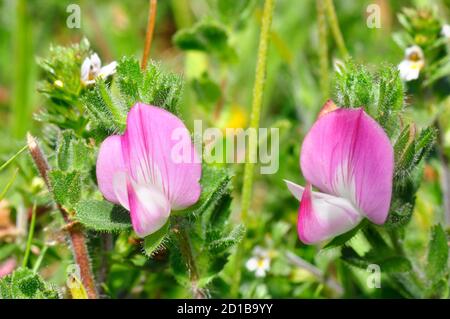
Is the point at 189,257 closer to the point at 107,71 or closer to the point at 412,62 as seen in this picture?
the point at 107,71

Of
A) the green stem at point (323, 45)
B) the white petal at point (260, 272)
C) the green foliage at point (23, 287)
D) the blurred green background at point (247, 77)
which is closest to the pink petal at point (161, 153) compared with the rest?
the green foliage at point (23, 287)

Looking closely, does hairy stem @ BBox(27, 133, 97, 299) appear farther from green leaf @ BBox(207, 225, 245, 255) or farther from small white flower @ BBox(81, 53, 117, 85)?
green leaf @ BBox(207, 225, 245, 255)

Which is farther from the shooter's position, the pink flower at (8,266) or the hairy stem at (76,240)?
the pink flower at (8,266)

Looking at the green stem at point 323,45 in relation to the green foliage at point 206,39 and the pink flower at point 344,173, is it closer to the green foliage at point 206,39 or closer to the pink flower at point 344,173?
the green foliage at point 206,39
